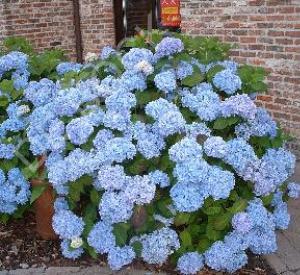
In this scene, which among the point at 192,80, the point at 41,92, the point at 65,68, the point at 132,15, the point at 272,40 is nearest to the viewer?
the point at 192,80

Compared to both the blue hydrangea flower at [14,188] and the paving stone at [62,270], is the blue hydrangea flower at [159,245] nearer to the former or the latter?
the paving stone at [62,270]

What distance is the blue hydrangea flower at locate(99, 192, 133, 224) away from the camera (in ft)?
9.91

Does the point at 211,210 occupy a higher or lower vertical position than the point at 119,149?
lower

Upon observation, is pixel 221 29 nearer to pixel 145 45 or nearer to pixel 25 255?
pixel 145 45

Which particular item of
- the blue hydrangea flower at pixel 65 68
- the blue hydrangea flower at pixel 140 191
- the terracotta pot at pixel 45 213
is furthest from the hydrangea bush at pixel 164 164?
the blue hydrangea flower at pixel 65 68

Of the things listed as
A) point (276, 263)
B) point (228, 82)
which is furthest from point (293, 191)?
point (228, 82)

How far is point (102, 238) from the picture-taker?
126 inches

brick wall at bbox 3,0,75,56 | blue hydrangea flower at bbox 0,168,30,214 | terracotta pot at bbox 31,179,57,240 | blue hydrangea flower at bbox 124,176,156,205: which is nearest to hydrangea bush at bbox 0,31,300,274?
blue hydrangea flower at bbox 124,176,156,205

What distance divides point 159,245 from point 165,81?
1.01 meters

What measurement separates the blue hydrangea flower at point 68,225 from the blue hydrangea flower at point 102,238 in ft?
0.30

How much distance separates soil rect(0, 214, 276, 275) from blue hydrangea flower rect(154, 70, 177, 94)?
44.5 inches

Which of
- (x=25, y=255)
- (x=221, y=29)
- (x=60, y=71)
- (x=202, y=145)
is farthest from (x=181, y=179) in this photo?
(x=221, y=29)

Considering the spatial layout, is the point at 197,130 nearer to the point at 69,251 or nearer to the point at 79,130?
the point at 79,130

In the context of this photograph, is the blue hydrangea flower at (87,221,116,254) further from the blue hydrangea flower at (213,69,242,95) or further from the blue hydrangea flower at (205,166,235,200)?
the blue hydrangea flower at (213,69,242,95)
